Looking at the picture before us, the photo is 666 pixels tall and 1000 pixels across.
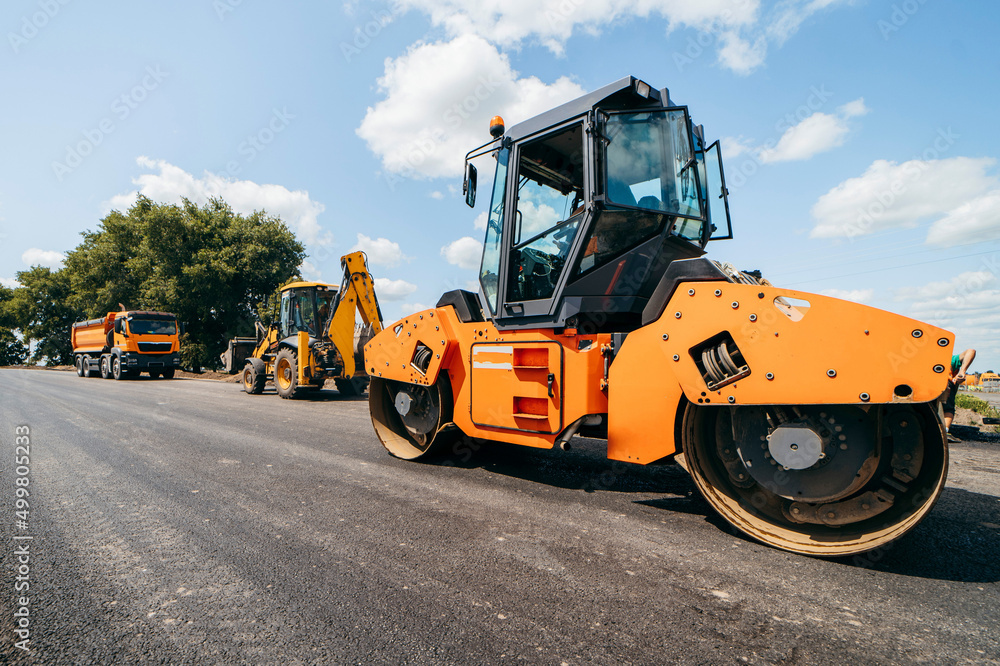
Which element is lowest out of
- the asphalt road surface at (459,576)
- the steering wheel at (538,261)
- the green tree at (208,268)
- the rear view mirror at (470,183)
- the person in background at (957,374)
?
the asphalt road surface at (459,576)

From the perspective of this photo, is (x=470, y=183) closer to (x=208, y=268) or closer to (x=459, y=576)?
(x=459, y=576)

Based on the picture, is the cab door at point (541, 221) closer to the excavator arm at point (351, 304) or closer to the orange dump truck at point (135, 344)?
the excavator arm at point (351, 304)

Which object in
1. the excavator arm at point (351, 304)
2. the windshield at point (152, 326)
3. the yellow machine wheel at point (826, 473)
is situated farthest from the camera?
the windshield at point (152, 326)

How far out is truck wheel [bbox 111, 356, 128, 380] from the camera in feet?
64.5

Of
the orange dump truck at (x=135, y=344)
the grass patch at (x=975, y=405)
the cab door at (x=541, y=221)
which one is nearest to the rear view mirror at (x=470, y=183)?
the cab door at (x=541, y=221)

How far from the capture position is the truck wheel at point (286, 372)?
11.5 m

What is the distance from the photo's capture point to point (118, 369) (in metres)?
19.9

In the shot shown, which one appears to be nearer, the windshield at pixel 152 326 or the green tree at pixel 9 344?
the windshield at pixel 152 326

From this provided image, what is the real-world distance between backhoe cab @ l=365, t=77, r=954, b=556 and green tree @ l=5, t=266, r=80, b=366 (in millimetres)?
48134

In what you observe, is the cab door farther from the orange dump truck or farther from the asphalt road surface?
the orange dump truck

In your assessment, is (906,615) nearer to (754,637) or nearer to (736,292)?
(754,637)

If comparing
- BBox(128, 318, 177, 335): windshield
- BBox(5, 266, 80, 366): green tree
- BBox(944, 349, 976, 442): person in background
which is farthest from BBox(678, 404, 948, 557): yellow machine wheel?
BBox(5, 266, 80, 366): green tree

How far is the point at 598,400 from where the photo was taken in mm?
3420

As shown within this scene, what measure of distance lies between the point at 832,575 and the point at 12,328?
57.4m
